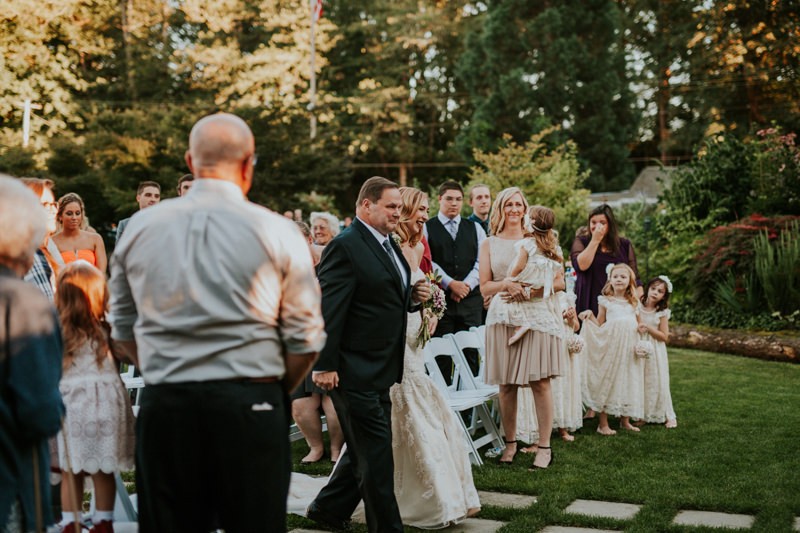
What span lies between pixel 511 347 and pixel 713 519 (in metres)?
2.04

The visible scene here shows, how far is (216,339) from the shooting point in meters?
2.85

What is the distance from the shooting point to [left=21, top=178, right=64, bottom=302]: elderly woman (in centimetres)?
506

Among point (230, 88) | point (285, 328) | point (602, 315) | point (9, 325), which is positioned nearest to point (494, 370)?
point (602, 315)

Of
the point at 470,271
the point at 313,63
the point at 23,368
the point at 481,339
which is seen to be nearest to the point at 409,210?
the point at 481,339

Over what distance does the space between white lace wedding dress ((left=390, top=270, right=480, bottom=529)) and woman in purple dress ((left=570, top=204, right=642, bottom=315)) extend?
12.1 ft

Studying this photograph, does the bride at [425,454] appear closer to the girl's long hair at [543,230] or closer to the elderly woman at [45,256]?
the girl's long hair at [543,230]

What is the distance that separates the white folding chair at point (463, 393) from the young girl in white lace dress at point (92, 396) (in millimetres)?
2987

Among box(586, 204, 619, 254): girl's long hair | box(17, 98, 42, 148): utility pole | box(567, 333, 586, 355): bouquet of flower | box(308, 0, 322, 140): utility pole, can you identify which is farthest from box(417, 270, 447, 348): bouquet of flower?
box(17, 98, 42, 148): utility pole

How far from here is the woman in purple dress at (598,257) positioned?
8477 millimetres

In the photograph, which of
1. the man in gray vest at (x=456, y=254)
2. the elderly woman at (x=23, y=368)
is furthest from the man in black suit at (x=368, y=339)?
the man in gray vest at (x=456, y=254)

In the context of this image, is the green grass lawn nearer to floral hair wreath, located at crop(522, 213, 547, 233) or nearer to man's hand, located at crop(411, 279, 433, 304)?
man's hand, located at crop(411, 279, 433, 304)

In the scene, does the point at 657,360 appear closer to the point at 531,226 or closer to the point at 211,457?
the point at 531,226

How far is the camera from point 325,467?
6.66 metres

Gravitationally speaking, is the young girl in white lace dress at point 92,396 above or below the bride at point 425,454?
above
